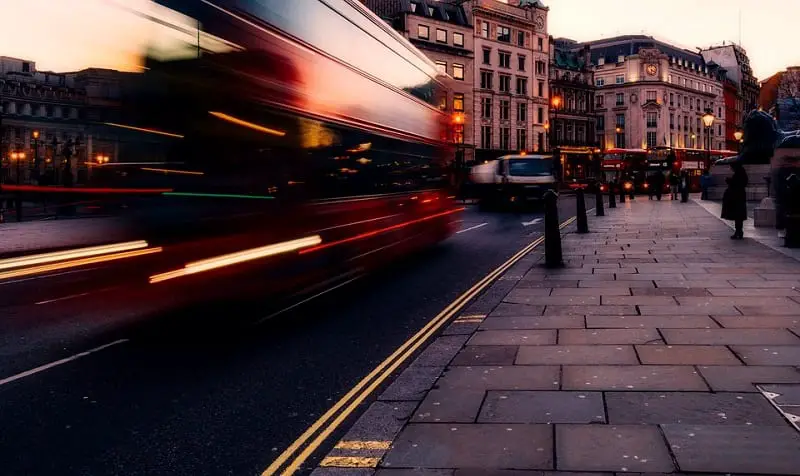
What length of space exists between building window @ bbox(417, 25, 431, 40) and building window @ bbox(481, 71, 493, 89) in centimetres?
819

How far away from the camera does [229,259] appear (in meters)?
6.37

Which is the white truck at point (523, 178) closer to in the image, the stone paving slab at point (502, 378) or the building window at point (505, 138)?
the stone paving slab at point (502, 378)

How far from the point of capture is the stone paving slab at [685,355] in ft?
17.0

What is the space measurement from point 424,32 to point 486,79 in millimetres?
9499

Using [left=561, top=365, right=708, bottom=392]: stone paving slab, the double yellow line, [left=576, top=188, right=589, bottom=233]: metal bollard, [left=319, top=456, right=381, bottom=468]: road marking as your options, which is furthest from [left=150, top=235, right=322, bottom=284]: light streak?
[left=576, top=188, right=589, bottom=233]: metal bollard

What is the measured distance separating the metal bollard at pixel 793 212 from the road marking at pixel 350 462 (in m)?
11.9

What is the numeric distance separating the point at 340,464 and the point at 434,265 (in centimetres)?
889

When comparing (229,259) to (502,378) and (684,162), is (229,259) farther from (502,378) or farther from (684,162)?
(684,162)

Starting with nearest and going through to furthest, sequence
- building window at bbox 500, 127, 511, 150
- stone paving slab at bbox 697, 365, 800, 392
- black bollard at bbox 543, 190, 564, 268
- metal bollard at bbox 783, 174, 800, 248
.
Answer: stone paving slab at bbox 697, 365, 800, 392, black bollard at bbox 543, 190, 564, 268, metal bollard at bbox 783, 174, 800, 248, building window at bbox 500, 127, 511, 150

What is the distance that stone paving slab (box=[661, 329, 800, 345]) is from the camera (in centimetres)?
579

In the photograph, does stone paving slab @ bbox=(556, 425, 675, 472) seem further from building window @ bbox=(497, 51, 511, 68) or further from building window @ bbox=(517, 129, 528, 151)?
building window @ bbox=(497, 51, 511, 68)

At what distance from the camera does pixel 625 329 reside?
6426 millimetres

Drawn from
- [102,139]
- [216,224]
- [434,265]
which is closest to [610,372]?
[216,224]

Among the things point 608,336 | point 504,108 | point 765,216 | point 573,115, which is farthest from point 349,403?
point 573,115
